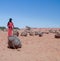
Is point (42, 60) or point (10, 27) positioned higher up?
point (10, 27)

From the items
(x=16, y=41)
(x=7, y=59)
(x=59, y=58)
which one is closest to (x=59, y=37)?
(x=16, y=41)

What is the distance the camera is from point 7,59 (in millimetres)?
10086

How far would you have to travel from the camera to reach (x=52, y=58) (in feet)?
35.4

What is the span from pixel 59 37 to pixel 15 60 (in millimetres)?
12889

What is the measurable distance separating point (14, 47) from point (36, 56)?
2.58m

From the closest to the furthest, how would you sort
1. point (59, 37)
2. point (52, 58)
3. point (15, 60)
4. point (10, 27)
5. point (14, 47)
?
point (15, 60) < point (52, 58) < point (14, 47) < point (10, 27) < point (59, 37)

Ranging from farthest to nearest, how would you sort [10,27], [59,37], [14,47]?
[59,37] → [10,27] → [14,47]

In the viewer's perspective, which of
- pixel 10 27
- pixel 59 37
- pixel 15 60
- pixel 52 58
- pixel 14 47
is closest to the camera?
pixel 15 60

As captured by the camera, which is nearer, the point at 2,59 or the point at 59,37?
the point at 2,59

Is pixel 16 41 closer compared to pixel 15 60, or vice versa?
pixel 15 60

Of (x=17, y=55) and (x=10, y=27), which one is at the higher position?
(x=10, y=27)

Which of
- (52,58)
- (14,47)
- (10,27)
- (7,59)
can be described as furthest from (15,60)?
(10,27)

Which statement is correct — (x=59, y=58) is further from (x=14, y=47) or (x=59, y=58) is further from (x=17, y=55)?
(x=14, y=47)

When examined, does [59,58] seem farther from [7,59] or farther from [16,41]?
[16,41]
